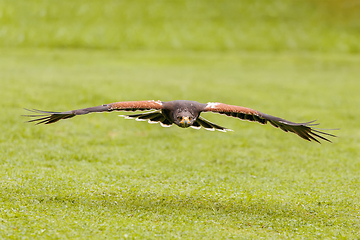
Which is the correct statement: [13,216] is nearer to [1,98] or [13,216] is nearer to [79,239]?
[79,239]

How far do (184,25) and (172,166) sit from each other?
103 ft

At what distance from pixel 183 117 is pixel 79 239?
3.11 metres

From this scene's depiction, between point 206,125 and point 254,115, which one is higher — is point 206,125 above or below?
below

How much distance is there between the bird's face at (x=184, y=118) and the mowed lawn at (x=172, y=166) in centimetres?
192

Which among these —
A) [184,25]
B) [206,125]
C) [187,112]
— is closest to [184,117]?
[187,112]

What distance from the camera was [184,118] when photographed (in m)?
8.91

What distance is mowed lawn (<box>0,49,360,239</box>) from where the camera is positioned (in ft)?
28.7

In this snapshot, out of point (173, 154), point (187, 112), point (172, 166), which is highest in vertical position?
point (187, 112)

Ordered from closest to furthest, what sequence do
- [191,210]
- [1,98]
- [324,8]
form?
[191,210]
[1,98]
[324,8]

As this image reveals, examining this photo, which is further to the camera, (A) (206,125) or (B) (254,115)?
(A) (206,125)

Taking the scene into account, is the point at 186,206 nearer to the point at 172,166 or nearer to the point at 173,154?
the point at 172,166

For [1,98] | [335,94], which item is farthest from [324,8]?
[1,98]

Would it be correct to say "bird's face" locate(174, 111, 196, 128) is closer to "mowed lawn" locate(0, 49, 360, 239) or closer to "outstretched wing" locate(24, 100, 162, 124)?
"outstretched wing" locate(24, 100, 162, 124)

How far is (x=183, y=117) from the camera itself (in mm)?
8945
